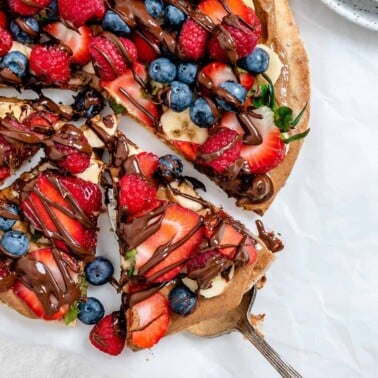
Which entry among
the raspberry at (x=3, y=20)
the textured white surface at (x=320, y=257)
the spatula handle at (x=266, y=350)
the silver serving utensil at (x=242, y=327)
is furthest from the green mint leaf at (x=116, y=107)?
the spatula handle at (x=266, y=350)

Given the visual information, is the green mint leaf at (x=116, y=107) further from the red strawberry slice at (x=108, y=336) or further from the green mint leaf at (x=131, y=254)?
the red strawberry slice at (x=108, y=336)

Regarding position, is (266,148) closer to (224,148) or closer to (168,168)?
(224,148)

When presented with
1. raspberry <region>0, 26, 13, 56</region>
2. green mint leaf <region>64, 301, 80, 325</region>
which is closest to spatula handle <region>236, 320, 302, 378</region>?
green mint leaf <region>64, 301, 80, 325</region>

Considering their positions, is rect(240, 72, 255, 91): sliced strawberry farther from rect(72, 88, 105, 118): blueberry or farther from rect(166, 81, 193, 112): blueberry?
rect(72, 88, 105, 118): blueberry

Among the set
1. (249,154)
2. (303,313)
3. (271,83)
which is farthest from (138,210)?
(303,313)

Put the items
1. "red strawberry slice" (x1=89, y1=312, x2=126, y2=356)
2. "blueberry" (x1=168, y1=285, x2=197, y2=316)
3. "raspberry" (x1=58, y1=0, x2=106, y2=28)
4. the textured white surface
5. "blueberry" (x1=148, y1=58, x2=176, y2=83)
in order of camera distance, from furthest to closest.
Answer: the textured white surface < "red strawberry slice" (x1=89, y1=312, x2=126, y2=356) < "blueberry" (x1=168, y1=285, x2=197, y2=316) < "blueberry" (x1=148, y1=58, x2=176, y2=83) < "raspberry" (x1=58, y1=0, x2=106, y2=28)

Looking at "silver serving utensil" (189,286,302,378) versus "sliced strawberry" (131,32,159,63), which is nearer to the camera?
"sliced strawberry" (131,32,159,63)
